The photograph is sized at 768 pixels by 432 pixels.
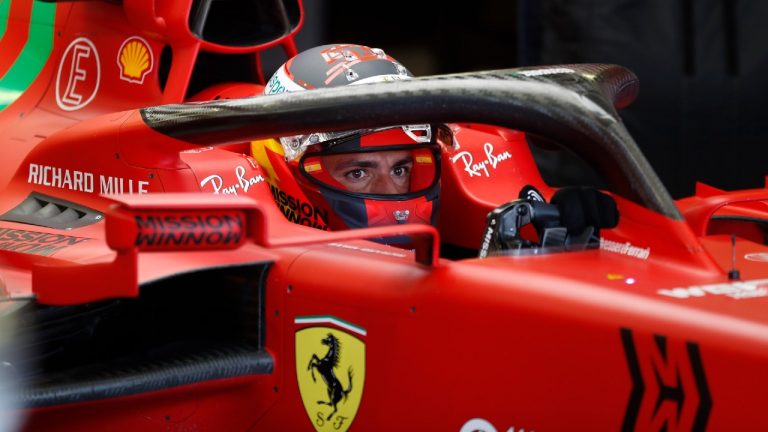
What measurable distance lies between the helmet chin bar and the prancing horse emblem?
0.36 metres

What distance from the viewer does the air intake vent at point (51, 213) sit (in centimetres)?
281

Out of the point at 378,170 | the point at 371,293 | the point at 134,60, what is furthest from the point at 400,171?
the point at 134,60

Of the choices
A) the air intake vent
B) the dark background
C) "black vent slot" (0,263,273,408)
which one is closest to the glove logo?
"black vent slot" (0,263,273,408)

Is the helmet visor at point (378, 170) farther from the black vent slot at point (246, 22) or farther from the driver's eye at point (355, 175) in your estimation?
the black vent slot at point (246, 22)

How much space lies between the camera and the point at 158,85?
3.48m

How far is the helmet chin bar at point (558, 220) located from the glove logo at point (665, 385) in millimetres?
413

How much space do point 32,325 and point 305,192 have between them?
77 cm

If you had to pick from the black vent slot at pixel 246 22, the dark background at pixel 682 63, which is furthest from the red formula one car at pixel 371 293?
the dark background at pixel 682 63

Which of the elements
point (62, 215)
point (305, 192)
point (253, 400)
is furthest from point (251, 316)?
point (62, 215)

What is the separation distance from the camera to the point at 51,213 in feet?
9.58

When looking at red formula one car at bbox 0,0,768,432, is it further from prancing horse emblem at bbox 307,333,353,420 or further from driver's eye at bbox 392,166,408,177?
driver's eye at bbox 392,166,408,177

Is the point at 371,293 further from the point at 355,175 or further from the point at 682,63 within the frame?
the point at 682,63

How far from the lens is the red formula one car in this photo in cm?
187

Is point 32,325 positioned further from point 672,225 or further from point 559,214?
point 672,225
